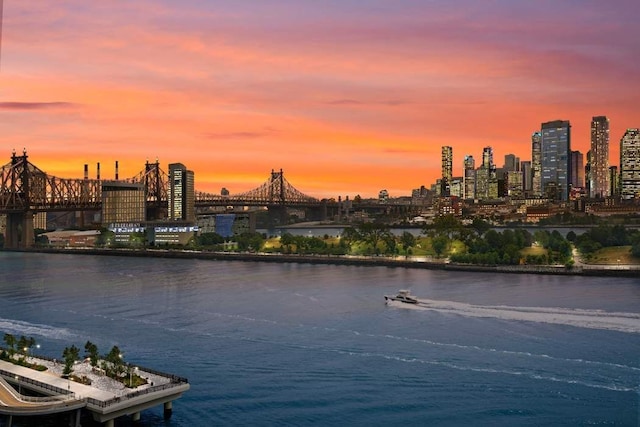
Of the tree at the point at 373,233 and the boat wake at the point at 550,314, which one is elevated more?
the tree at the point at 373,233

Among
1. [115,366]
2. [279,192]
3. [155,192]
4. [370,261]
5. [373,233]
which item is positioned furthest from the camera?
[279,192]

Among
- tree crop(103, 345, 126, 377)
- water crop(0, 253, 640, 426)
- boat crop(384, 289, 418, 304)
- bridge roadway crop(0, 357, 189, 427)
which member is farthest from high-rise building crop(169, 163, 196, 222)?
bridge roadway crop(0, 357, 189, 427)

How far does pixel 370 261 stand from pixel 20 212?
28905mm

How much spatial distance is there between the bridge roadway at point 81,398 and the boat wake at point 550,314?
408 inches

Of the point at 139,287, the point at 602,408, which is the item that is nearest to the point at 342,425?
the point at 602,408

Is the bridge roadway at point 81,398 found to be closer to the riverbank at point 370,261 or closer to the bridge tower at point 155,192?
the riverbank at point 370,261

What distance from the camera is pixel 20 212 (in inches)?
2087

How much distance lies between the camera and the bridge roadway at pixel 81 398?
11195 millimetres

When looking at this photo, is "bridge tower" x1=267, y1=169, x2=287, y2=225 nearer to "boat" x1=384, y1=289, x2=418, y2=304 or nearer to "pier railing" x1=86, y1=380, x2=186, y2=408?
"boat" x1=384, y1=289, x2=418, y2=304

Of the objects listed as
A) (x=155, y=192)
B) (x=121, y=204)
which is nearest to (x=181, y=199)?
(x=121, y=204)

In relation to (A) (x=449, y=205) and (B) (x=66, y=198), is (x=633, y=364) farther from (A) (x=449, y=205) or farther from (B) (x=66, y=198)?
(A) (x=449, y=205)

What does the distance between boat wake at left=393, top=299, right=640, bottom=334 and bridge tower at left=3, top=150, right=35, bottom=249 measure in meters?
38.0

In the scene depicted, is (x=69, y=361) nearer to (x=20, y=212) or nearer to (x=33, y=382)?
(x=33, y=382)

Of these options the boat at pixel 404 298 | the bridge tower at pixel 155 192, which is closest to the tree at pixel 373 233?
the boat at pixel 404 298
